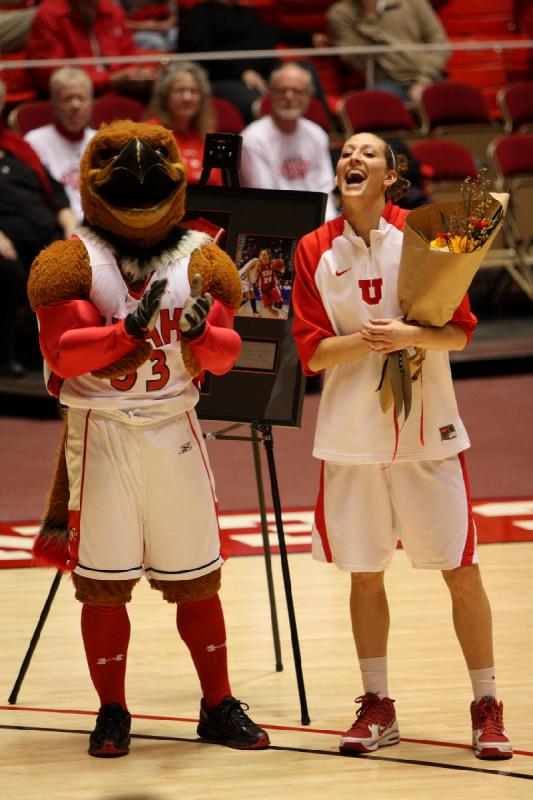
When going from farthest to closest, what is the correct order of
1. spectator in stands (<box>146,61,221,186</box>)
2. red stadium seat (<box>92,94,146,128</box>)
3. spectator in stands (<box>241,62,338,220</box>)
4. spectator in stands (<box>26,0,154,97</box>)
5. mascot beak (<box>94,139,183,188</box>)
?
1. spectator in stands (<box>26,0,154,97</box>)
2. red stadium seat (<box>92,94,146,128</box>)
3. spectator in stands (<box>241,62,338,220</box>)
4. spectator in stands (<box>146,61,221,186</box>)
5. mascot beak (<box>94,139,183,188</box>)

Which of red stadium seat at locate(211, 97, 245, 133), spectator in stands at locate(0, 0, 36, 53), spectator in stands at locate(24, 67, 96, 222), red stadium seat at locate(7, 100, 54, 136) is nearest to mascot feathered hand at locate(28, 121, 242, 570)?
spectator in stands at locate(24, 67, 96, 222)

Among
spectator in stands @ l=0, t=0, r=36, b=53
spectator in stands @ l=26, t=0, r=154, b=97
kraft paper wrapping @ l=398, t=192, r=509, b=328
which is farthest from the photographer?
spectator in stands @ l=0, t=0, r=36, b=53

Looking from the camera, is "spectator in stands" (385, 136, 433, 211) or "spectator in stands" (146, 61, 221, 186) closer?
"spectator in stands" (146, 61, 221, 186)

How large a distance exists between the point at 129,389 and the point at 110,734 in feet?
2.94

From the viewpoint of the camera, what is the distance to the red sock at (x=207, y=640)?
3.60 metres

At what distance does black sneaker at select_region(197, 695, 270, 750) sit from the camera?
3592 millimetres

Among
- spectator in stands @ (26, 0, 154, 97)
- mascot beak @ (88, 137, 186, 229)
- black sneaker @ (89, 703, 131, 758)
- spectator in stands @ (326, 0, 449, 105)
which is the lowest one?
black sneaker @ (89, 703, 131, 758)

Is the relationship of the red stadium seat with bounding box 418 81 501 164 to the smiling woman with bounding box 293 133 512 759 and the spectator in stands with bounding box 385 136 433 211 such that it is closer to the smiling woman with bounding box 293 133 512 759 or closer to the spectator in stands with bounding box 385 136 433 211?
the spectator in stands with bounding box 385 136 433 211

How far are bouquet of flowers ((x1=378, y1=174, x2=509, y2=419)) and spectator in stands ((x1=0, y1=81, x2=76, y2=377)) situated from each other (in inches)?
176

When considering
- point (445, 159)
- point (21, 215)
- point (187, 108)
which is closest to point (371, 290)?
point (187, 108)

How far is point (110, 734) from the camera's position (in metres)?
3.54

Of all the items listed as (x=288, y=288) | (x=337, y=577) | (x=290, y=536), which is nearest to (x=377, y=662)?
(x=288, y=288)

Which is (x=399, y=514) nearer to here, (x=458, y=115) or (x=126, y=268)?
(x=126, y=268)

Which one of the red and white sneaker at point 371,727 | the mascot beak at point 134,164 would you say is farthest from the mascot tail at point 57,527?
the red and white sneaker at point 371,727
